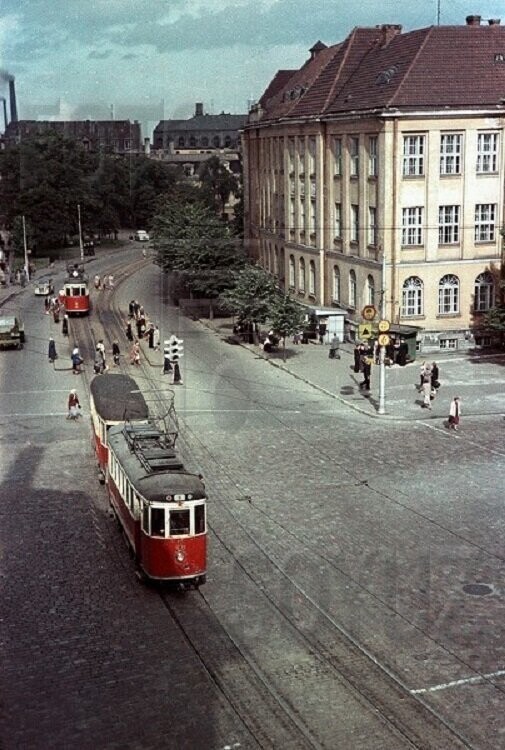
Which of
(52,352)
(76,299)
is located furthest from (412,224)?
(76,299)

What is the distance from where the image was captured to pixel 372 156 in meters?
53.1

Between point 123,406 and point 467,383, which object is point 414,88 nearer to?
point 467,383

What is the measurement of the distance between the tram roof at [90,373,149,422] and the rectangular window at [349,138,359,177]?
27.3 meters

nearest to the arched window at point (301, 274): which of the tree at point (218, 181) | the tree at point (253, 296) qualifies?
the tree at point (253, 296)

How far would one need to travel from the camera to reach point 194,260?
65812 millimetres

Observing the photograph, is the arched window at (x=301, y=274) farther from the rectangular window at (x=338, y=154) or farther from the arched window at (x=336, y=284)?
the rectangular window at (x=338, y=154)

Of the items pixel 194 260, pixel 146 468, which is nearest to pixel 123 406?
pixel 146 468

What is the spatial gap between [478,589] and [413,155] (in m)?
33.6

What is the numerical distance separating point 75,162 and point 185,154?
2261 inches

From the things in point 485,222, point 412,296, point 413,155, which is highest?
point 413,155

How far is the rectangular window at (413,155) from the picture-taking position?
5106 centimetres

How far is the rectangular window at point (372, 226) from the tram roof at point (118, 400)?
79.5 feet

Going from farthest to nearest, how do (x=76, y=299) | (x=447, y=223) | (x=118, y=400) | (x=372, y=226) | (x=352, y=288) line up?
(x=76, y=299) < (x=352, y=288) < (x=372, y=226) < (x=447, y=223) < (x=118, y=400)

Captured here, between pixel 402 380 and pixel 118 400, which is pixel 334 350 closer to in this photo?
pixel 402 380
